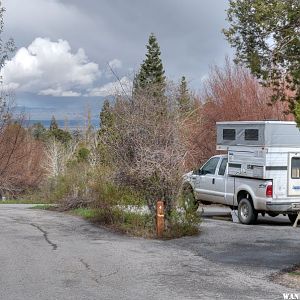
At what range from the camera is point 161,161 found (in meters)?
12.9

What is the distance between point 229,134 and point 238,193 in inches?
70.3

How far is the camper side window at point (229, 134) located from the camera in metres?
16.3

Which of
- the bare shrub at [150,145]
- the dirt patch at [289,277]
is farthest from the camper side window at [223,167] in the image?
the dirt patch at [289,277]

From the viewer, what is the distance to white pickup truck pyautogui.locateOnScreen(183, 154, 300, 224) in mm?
14961

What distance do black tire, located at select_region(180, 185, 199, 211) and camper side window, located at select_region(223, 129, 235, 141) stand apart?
275 cm

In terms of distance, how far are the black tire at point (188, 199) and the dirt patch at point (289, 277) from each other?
4.32m

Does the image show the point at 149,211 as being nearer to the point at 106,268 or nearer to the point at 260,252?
the point at 260,252

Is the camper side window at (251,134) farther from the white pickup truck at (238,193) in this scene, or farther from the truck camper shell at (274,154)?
the white pickup truck at (238,193)

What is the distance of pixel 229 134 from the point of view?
16.5 m

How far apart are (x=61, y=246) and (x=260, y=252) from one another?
4.15 m

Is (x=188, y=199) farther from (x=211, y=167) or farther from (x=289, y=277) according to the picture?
(x=289, y=277)

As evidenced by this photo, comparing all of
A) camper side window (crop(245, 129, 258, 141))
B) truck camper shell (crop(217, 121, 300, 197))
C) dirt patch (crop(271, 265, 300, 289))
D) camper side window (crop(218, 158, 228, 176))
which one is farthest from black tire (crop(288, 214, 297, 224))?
dirt patch (crop(271, 265, 300, 289))

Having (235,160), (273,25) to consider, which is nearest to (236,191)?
(235,160)

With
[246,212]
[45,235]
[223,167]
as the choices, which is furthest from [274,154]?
[45,235]
